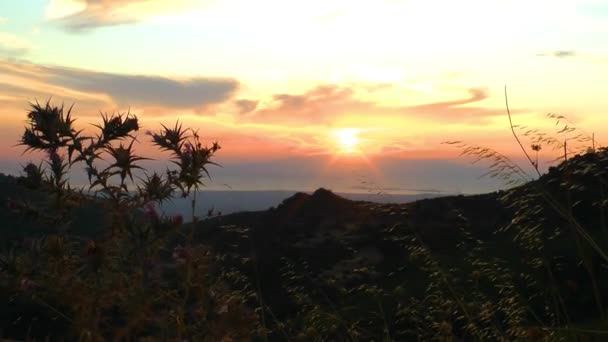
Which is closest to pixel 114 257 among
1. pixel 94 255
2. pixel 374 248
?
pixel 94 255

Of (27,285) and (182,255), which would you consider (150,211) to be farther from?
(27,285)

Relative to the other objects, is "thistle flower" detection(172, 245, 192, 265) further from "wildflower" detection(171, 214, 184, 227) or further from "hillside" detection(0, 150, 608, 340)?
"hillside" detection(0, 150, 608, 340)

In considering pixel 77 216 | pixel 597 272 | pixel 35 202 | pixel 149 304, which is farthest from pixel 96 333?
pixel 597 272

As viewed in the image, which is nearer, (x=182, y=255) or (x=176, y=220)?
(x=176, y=220)

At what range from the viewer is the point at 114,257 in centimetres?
321

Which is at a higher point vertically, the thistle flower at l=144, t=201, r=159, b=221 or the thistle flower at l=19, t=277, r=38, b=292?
the thistle flower at l=144, t=201, r=159, b=221

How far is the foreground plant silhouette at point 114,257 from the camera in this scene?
10.2ft

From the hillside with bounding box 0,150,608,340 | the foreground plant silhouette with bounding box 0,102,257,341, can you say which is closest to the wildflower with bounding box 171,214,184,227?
the foreground plant silhouette with bounding box 0,102,257,341

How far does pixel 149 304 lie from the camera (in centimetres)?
308

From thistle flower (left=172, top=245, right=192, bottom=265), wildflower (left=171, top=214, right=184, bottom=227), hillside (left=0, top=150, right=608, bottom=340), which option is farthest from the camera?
hillside (left=0, top=150, right=608, bottom=340)

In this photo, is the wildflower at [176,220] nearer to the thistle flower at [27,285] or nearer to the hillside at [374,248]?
the thistle flower at [27,285]

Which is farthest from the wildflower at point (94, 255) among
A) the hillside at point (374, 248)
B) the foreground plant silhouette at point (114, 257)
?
the hillside at point (374, 248)

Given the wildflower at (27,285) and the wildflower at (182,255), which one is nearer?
the wildflower at (27,285)

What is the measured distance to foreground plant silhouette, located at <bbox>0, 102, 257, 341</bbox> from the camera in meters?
3.11
